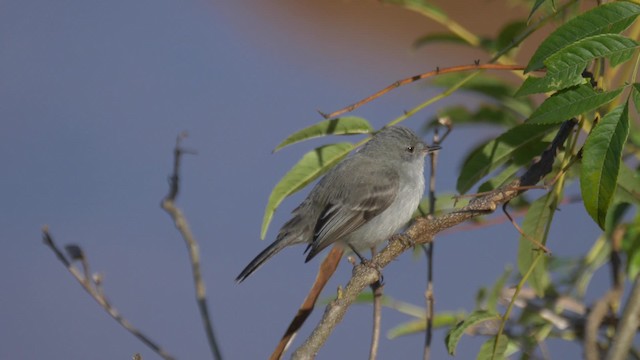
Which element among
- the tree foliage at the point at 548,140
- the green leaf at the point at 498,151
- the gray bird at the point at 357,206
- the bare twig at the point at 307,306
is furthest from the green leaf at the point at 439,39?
the bare twig at the point at 307,306

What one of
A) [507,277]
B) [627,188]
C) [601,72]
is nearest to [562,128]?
[601,72]

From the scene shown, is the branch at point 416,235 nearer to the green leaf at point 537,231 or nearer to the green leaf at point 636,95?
the green leaf at point 537,231

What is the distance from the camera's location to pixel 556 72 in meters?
0.94

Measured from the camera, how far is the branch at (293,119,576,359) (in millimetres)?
994

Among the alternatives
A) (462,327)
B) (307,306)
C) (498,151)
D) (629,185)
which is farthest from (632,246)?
(307,306)

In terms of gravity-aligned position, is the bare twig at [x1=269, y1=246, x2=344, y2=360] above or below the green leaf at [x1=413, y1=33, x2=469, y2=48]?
below

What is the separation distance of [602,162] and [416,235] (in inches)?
11.8

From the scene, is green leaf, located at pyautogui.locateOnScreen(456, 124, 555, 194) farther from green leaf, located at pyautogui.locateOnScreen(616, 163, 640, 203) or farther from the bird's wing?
the bird's wing

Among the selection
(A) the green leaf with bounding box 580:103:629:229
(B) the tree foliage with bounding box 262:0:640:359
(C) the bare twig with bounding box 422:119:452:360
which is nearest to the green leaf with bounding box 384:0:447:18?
(B) the tree foliage with bounding box 262:0:640:359

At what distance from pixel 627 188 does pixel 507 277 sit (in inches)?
15.0

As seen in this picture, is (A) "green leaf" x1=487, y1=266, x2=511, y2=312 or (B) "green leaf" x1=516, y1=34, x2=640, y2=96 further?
(A) "green leaf" x1=487, y1=266, x2=511, y2=312

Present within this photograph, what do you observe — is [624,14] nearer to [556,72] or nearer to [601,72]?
[556,72]

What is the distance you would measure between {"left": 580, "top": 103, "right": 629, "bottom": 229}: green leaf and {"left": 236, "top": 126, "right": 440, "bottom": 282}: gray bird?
103 cm

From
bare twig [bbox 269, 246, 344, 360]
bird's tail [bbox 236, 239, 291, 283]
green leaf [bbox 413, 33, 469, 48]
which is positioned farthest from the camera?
bird's tail [bbox 236, 239, 291, 283]
